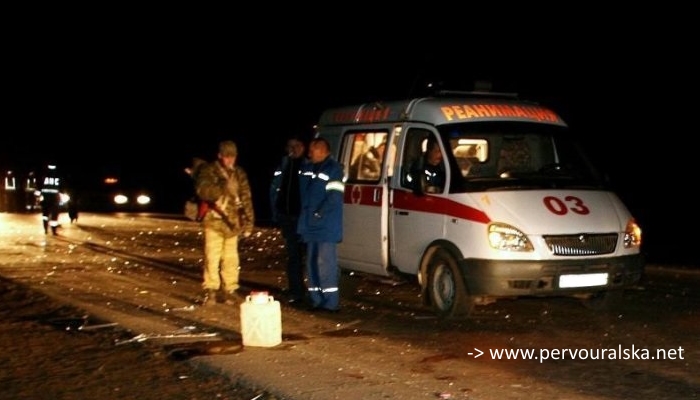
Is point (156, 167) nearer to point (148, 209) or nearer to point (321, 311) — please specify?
point (148, 209)

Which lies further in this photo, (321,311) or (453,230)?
(321,311)

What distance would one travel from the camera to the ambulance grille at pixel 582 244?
9398 millimetres

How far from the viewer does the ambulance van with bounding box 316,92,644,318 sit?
9422 mm

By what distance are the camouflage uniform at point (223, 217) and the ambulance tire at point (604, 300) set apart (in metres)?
3.75

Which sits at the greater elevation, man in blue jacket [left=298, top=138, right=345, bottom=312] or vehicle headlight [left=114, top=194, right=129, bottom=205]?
man in blue jacket [left=298, top=138, right=345, bottom=312]

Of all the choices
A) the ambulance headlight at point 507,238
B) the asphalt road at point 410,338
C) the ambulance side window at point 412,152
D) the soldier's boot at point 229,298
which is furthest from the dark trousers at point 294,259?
the ambulance headlight at point 507,238

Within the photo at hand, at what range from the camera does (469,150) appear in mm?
10531

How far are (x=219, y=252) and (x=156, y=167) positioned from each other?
146ft

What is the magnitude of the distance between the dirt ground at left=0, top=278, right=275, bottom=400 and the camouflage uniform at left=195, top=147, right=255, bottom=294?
1.60 m

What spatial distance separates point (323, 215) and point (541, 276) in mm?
2296

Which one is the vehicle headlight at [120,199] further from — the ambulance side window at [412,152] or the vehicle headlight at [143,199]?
the ambulance side window at [412,152]

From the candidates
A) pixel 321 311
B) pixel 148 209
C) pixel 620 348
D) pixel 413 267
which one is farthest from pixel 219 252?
pixel 148 209

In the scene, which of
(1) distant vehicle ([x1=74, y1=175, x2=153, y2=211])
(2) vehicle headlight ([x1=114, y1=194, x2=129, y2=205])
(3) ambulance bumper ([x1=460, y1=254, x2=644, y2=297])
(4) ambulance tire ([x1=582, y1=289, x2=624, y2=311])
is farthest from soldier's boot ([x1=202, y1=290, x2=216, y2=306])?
(2) vehicle headlight ([x1=114, y1=194, x2=129, y2=205])

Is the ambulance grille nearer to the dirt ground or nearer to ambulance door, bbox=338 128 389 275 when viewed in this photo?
ambulance door, bbox=338 128 389 275
